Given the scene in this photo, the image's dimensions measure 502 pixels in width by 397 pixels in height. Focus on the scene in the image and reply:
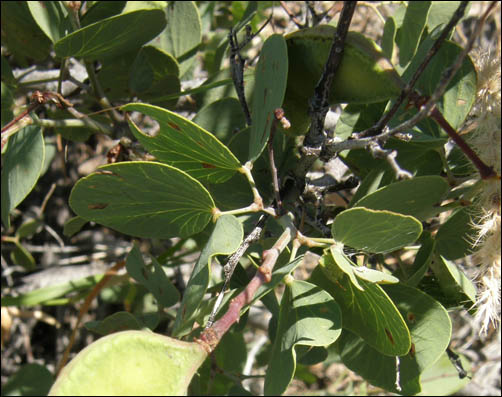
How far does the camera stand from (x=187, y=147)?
88cm

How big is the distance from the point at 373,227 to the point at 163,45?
87cm

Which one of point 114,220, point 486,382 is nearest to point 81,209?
point 114,220

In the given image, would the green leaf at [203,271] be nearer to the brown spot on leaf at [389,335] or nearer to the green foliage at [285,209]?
the green foliage at [285,209]

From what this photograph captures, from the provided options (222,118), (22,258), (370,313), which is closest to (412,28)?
(222,118)

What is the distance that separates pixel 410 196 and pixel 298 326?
26 centimetres

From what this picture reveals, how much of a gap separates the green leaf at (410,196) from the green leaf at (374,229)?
0.07 m

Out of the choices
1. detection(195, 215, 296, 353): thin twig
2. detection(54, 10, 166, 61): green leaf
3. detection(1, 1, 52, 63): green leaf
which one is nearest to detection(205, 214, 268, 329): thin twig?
detection(195, 215, 296, 353): thin twig

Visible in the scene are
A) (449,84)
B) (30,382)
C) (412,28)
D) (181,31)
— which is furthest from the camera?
(30,382)

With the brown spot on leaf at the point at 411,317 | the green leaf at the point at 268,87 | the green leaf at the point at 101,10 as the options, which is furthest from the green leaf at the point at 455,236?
the green leaf at the point at 101,10

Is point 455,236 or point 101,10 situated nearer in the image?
point 455,236

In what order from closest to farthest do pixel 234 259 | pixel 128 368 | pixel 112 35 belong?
1. pixel 128 368
2. pixel 234 259
3. pixel 112 35

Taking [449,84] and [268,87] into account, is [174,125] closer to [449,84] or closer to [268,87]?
[268,87]

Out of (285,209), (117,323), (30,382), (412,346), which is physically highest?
(285,209)

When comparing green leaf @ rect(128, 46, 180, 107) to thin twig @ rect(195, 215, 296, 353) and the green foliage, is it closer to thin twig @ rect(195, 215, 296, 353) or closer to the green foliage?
the green foliage
